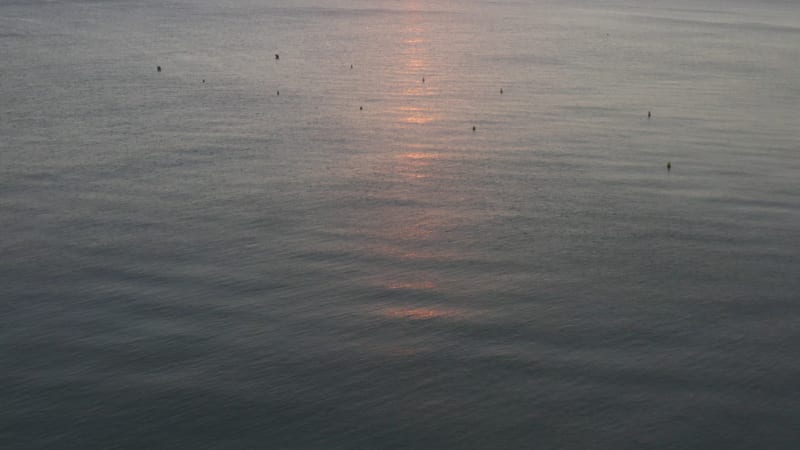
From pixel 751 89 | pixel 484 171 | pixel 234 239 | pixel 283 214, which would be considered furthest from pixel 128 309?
pixel 751 89

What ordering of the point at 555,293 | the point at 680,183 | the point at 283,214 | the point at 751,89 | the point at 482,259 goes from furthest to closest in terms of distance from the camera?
the point at 751,89 → the point at 680,183 → the point at 283,214 → the point at 482,259 → the point at 555,293

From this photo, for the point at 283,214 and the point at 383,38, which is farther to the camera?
the point at 383,38

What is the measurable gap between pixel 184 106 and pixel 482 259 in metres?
53.5

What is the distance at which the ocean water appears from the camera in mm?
44844

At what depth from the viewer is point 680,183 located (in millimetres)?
79438

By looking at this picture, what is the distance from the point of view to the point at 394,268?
2405 inches

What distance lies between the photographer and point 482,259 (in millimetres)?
62781

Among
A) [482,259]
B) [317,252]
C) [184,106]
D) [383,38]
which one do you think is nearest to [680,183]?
[482,259]

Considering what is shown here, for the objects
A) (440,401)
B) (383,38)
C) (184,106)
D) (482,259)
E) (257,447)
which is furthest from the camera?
(383,38)

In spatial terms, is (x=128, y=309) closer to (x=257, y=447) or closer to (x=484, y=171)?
(x=257, y=447)

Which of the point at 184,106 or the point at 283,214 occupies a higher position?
the point at 184,106

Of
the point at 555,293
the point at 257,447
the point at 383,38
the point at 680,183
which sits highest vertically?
the point at 383,38

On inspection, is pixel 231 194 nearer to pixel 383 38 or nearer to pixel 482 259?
pixel 482 259

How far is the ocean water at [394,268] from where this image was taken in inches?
1766
